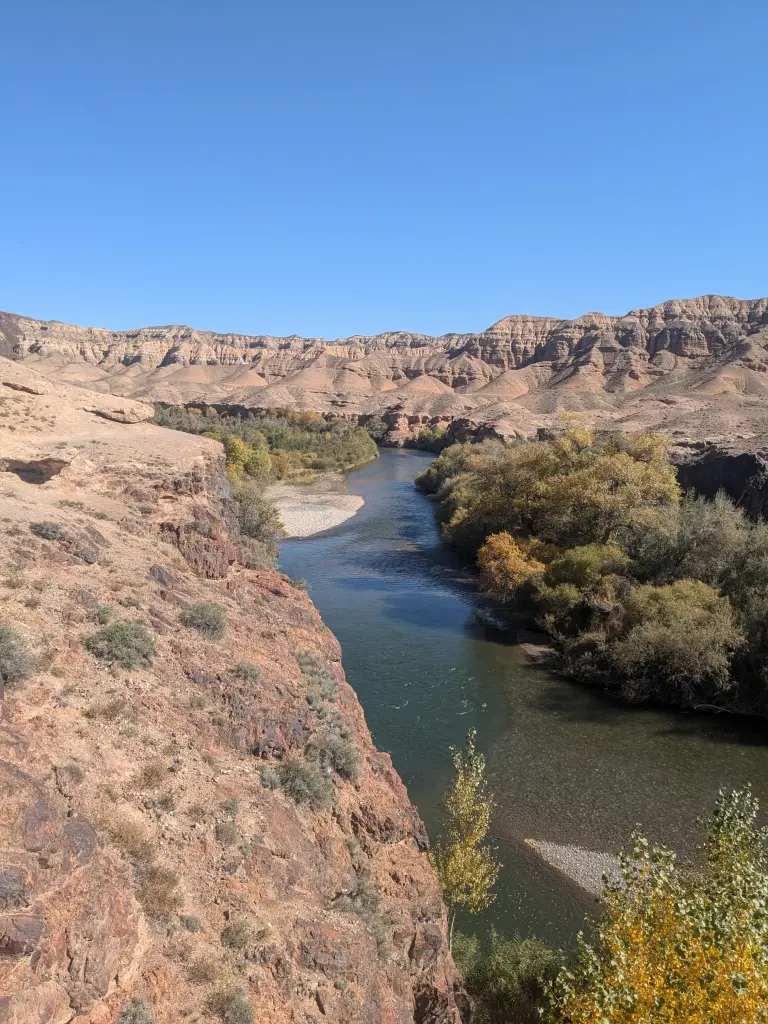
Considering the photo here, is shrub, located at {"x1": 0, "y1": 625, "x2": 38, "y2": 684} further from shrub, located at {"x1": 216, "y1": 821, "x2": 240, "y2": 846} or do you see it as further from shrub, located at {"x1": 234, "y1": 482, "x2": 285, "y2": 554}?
shrub, located at {"x1": 234, "y1": 482, "x2": 285, "y2": 554}

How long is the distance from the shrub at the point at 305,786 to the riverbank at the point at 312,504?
37.2 m

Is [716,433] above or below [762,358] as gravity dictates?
below

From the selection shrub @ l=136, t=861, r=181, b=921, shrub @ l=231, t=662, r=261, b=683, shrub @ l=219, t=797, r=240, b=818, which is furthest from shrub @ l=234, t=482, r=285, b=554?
shrub @ l=136, t=861, r=181, b=921

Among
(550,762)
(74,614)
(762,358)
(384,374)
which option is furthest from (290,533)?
(384,374)

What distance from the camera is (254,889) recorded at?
9.50 meters

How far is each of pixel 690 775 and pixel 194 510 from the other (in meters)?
17.9

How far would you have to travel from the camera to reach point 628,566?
1164 inches

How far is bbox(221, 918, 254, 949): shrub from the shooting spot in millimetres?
8555

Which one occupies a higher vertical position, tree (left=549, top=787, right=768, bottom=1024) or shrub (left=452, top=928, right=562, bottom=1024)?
tree (left=549, top=787, right=768, bottom=1024)

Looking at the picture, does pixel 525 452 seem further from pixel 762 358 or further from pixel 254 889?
pixel 762 358

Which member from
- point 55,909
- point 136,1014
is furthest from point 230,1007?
point 55,909

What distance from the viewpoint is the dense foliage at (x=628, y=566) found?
23594 mm

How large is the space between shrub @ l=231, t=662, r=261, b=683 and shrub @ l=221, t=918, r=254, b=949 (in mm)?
5363

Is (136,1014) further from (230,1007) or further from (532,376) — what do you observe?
(532,376)
